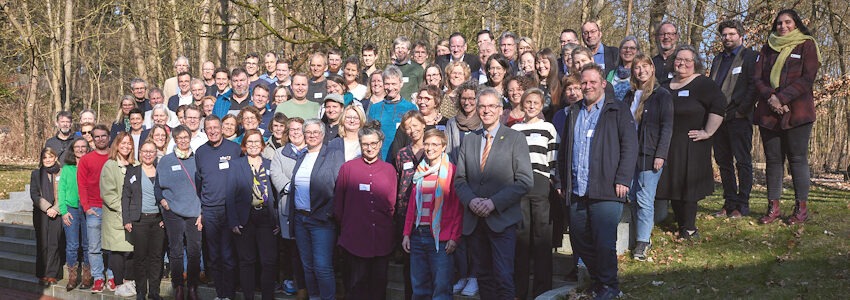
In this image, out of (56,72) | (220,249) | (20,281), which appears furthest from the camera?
(56,72)

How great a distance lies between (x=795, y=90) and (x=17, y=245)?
32.0ft

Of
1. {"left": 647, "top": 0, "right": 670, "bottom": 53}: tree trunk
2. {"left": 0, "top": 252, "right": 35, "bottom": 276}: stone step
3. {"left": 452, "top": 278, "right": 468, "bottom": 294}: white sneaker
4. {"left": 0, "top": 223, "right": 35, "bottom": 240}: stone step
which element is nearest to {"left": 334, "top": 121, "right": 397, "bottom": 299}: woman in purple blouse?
{"left": 452, "top": 278, "right": 468, "bottom": 294}: white sneaker

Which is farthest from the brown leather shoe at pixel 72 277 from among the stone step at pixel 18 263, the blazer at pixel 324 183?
the blazer at pixel 324 183

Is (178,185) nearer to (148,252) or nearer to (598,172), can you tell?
(148,252)

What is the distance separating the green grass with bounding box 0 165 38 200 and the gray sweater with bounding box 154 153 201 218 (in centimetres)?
625

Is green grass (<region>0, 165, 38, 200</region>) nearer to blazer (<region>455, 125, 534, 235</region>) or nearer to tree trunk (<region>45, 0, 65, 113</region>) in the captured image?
tree trunk (<region>45, 0, 65, 113</region>)

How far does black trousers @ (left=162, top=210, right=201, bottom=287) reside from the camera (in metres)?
7.25

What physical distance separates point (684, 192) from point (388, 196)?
2.61 meters

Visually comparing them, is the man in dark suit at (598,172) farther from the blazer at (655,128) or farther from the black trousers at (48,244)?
the black trousers at (48,244)

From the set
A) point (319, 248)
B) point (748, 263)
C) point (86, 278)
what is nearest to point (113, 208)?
point (86, 278)

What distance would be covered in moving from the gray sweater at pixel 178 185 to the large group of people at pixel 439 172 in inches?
0.6

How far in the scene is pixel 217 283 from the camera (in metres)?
7.12

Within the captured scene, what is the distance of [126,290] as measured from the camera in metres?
7.85

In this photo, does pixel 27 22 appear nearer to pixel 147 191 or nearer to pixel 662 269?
pixel 147 191
